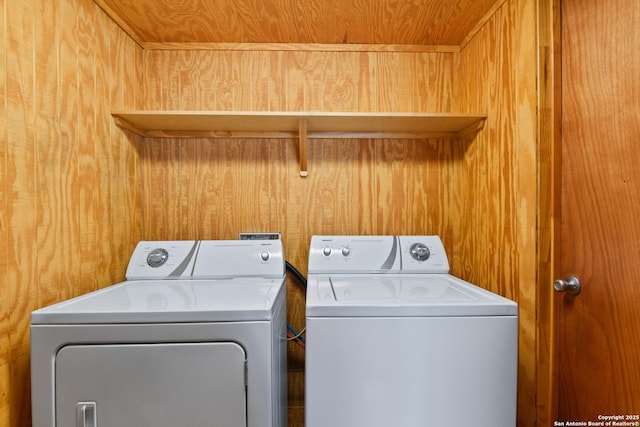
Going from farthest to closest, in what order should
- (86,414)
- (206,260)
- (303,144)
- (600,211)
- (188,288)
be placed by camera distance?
(303,144), (206,260), (188,288), (600,211), (86,414)

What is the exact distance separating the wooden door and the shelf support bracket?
1.07 meters

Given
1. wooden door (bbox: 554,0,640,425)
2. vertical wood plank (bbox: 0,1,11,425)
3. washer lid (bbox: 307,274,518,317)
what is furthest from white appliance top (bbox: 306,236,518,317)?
vertical wood plank (bbox: 0,1,11,425)

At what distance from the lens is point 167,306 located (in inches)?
39.6

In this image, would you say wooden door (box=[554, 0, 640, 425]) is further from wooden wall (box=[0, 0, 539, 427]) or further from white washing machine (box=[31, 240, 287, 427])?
white washing machine (box=[31, 240, 287, 427])

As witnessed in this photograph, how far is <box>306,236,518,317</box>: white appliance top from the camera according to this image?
101 centimetres

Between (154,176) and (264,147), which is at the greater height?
(264,147)

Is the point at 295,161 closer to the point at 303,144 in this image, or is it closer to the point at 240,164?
the point at 303,144

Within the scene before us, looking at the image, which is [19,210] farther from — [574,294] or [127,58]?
[574,294]

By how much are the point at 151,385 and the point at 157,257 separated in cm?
75

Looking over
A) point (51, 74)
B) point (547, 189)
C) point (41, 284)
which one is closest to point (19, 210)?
point (41, 284)

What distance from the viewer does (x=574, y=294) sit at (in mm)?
1127

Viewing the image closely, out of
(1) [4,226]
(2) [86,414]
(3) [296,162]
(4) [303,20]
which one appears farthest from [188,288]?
(4) [303,20]

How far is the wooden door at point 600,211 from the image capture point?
3.11 ft

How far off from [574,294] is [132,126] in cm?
208
